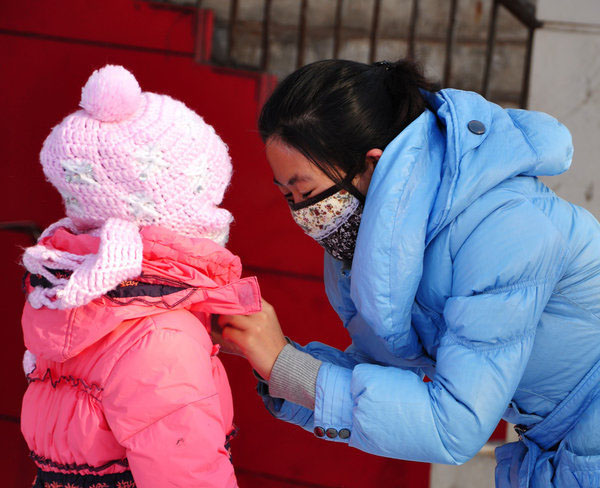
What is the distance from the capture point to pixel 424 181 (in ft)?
4.05

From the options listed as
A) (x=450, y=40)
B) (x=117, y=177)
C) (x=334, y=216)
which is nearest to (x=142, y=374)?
(x=117, y=177)

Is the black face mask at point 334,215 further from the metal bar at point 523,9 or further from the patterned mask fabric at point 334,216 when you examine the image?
the metal bar at point 523,9

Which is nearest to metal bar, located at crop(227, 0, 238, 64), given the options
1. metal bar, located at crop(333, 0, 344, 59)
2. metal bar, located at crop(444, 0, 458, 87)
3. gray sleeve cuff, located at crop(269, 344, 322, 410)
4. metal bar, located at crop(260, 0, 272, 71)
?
metal bar, located at crop(260, 0, 272, 71)

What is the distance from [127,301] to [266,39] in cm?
132

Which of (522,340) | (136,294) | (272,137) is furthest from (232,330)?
(522,340)

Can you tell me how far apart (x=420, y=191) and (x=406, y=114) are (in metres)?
0.22

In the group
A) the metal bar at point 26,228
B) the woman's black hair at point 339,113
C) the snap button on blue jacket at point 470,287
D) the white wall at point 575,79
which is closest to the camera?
the snap button on blue jacket at point 470,287

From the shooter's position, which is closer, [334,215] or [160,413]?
[160,413]

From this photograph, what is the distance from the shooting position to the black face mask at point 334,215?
53.7 inches

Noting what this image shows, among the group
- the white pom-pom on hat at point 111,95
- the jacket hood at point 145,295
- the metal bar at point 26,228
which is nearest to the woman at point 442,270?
the jacket hood at point 145,295

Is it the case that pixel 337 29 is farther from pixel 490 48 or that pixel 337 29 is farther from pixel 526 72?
pixel 526 72

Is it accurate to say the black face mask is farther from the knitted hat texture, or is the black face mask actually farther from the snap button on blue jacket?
the knitted hat texture

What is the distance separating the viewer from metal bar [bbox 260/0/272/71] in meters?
2.22

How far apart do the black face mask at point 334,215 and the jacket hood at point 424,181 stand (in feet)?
0.38
